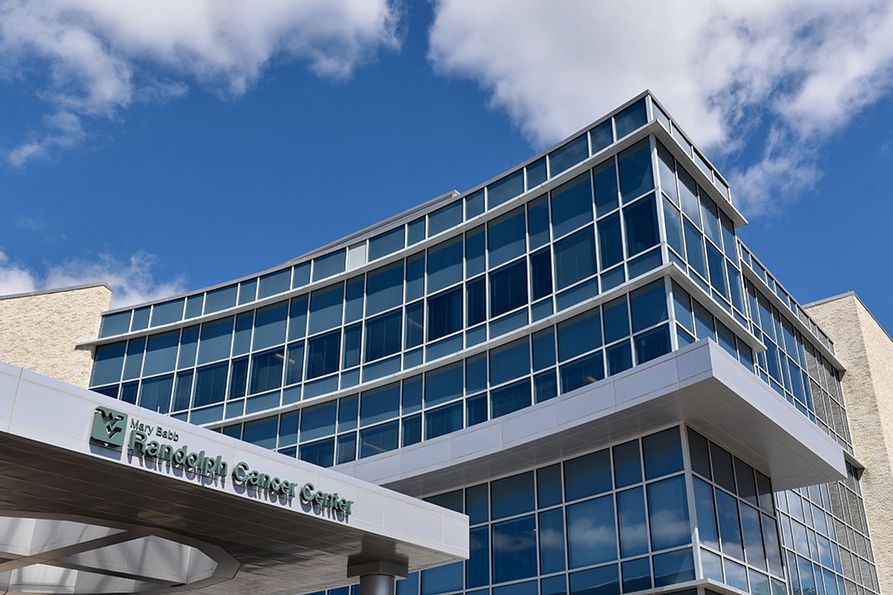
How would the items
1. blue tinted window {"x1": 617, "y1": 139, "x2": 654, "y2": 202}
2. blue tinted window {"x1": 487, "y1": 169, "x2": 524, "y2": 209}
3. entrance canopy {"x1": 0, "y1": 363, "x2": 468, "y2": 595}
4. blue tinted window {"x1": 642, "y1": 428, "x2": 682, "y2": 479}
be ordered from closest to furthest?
entrance canopy {"x1": 0, "y1": 363, "x2": 468, "y2": 595} → blue tinted window {"x1": 642, "y1": 428, "x2": 682, "y2": 479} → blue tinted window {"x1": 617, "y1": 139, "x2": 654, "y2": 202} → blue tinted window {"x1": 487, "y1": 169, "x2": 524, "y2": 209}

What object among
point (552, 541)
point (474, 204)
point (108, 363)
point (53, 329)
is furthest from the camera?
point (53, 329)

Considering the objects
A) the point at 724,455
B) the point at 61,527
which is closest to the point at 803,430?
the point at 724,455

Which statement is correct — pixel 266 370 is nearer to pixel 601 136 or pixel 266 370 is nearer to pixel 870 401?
pixel 601 136

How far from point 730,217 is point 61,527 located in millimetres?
19130

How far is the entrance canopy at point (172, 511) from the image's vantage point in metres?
12.6

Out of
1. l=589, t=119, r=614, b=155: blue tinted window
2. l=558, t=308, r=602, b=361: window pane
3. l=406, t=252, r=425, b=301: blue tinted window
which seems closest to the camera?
l=558, t=308, r=602, b=361: window pane

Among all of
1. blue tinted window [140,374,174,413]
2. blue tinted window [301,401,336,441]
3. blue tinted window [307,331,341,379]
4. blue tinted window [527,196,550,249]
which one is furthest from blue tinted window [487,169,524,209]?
blue tinted window [140,374,174,413]

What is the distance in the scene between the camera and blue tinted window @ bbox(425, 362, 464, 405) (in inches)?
1021

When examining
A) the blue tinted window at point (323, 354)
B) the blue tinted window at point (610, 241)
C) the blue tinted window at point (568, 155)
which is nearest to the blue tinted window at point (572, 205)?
the blue tinted window at point (568, 155)

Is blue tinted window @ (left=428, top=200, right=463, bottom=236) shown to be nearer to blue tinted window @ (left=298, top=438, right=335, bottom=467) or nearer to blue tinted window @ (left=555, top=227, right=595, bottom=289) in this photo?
blue tinted window @ (left=555, top=227, right=595, bottom=289)

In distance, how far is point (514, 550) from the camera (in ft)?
75.4

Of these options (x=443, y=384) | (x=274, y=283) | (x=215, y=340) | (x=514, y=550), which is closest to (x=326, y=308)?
(x=274, y=283)

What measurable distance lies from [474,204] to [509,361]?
544cm

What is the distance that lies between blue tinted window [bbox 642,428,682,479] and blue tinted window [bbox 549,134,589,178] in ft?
26.7
